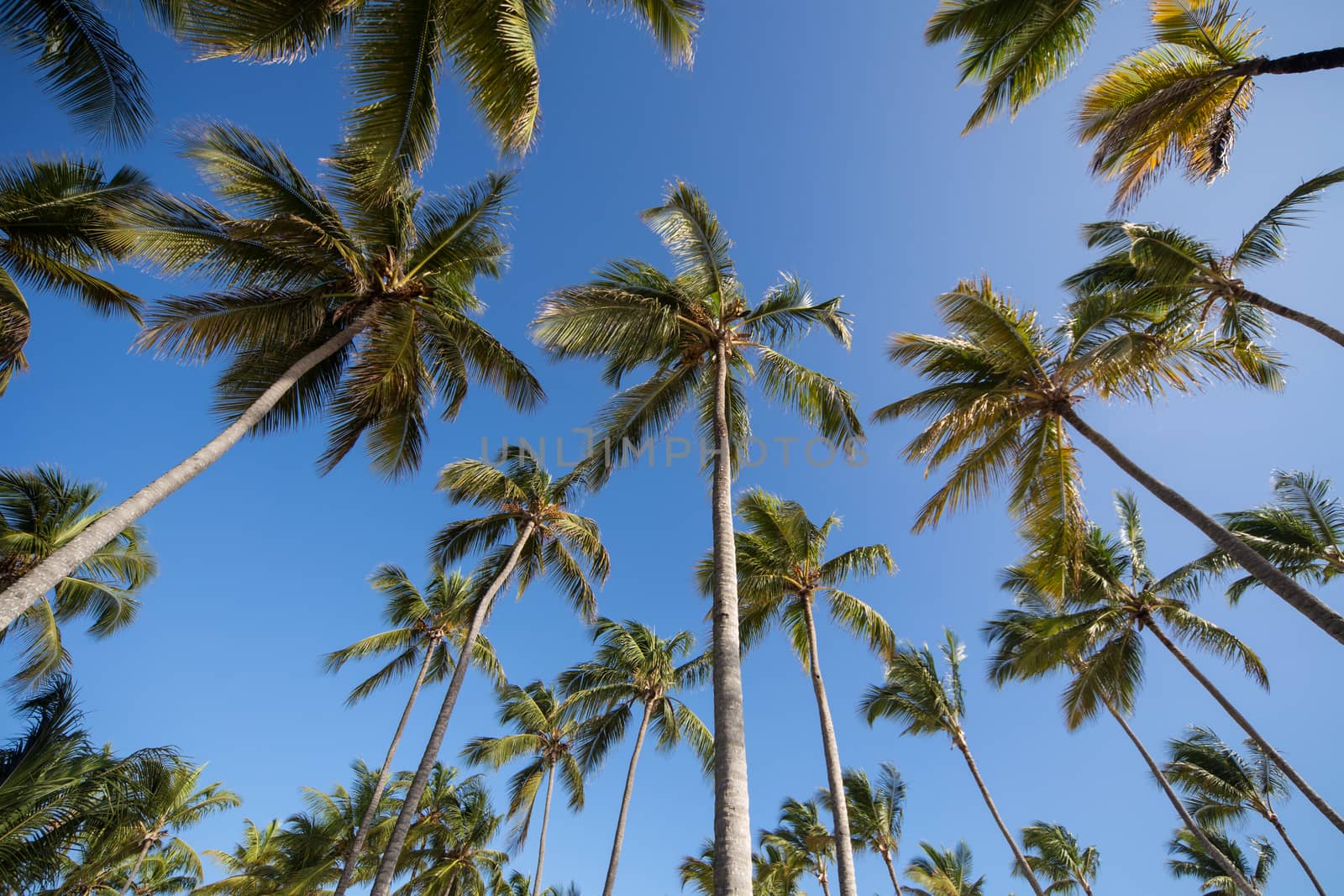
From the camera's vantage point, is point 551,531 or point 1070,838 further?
point 1070,838

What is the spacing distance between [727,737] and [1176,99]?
10.2 m

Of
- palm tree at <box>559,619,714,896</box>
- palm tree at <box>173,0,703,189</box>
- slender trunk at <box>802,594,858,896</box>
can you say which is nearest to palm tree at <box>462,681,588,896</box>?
palm tree at <box>559,619,714,896</box>

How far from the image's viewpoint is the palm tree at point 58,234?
8.80 m

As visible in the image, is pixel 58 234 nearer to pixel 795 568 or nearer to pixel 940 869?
pixel 795 568

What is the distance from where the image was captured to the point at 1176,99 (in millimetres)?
8133

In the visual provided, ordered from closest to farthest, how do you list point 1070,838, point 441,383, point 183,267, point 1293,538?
point 183,267, point 441,383, point 1293,538, point 1070,838

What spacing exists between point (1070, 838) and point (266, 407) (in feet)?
106

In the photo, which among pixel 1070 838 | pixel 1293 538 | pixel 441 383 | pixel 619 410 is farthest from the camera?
pixel 1070 838

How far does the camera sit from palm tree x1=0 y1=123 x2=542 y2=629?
351 inches

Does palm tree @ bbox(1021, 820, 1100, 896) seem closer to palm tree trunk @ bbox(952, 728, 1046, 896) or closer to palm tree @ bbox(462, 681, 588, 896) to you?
palm tree trunk @ bbox(952, 728, 1046, 896)

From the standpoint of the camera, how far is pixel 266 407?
8.62 m

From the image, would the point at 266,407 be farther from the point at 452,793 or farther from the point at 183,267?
the point at 452,793

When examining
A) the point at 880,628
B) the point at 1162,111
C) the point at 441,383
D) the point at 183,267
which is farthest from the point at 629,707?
the point at 1162,111

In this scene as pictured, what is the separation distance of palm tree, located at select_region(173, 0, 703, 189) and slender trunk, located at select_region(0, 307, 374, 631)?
3299mm
